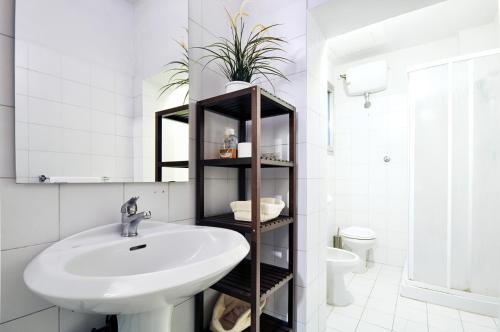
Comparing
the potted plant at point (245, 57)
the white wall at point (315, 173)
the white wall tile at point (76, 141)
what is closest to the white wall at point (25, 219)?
the white wall tile at point (76, 141)

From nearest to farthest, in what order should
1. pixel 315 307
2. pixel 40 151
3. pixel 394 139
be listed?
pixel 40 151 → pixel 315 307 → pixel 394 139

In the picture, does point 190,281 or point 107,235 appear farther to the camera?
point 107,235

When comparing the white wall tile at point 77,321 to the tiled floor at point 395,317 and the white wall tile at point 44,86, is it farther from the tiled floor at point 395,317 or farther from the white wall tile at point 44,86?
the tiled floor at point 395,317

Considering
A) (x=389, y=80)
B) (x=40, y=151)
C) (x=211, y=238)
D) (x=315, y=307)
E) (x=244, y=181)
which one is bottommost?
(x=315, y=307)

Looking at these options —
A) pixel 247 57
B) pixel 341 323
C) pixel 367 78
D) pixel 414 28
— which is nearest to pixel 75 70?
pixel 247 57

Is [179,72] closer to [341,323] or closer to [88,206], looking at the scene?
[88,206]

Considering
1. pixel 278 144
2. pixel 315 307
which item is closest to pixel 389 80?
pixel 278 144

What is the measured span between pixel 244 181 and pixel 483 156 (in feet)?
5.86

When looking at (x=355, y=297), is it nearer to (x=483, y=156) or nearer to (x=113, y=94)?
(x=483, y=156)

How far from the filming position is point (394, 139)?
8.46ft

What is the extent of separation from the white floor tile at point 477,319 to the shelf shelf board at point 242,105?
1.93 m

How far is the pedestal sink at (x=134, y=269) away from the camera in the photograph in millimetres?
450

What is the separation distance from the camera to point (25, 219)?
67 centimetres

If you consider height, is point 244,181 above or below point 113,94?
below
